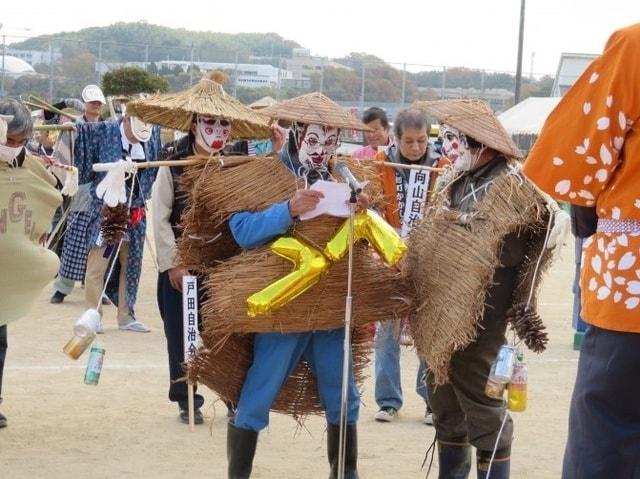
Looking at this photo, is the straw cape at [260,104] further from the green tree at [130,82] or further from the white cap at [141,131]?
the green tree at [130,82]

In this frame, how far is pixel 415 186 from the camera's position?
7.12 meters

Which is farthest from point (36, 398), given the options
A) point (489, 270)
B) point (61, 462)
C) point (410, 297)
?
point (489, 270)

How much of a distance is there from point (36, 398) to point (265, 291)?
300 centimetres

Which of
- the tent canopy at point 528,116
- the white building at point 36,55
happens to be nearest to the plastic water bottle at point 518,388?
the tent canopy at point 528,116

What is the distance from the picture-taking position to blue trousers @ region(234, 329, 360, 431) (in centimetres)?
530

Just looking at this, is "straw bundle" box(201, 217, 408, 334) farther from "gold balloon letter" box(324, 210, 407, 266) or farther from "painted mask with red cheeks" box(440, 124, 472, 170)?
"painted mask with red cheeks" box(440, 124, 472, 170)

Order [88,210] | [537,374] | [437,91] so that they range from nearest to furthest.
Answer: [537,374], [88,210], [437,91]

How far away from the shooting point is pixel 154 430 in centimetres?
696

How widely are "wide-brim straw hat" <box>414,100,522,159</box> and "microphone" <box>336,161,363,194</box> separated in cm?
46

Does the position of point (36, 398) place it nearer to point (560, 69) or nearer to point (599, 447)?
point (599, 447)

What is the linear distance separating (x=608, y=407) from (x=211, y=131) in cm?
310

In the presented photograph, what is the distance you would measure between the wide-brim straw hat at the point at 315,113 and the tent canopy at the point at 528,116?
21.7m

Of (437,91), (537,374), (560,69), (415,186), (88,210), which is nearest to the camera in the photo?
(415,186)

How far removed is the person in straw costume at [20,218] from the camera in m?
6.47
